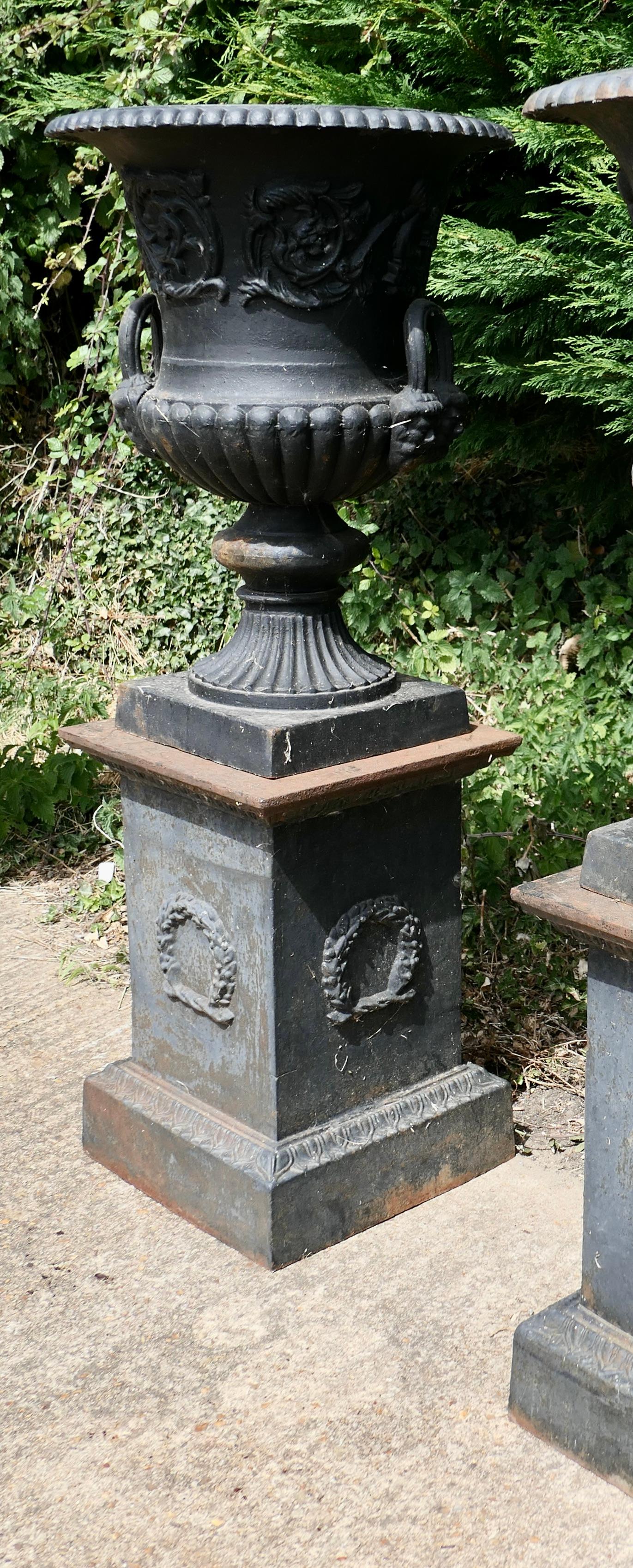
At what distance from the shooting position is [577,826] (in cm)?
388

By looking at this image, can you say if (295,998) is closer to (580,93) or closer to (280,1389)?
(280,1389)

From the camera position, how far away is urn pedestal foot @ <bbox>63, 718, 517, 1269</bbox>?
2.55 meters

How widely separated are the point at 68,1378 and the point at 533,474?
158 inches

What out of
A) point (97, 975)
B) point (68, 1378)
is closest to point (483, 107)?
point (97, 975)

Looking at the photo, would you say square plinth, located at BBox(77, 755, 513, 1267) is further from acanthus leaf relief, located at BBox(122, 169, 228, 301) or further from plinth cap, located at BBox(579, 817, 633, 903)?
acanthus leaf relief, located at BBox(122, 169, 228, 301)

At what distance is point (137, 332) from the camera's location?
104 inches

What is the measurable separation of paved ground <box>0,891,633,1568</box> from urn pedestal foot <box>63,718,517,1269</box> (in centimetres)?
9

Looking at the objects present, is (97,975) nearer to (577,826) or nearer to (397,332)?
(577,826)

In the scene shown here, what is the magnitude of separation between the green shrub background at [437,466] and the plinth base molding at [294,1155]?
1.81 feet

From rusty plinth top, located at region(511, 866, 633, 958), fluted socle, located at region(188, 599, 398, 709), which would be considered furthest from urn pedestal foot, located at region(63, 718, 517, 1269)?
rusty plinth top, located at region(511, 866, 633, 958)

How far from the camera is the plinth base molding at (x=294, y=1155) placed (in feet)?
8.52

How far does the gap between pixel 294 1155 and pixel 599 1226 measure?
26.4 inches

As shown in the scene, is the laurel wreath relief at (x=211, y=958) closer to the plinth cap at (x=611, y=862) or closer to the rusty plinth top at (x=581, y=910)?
the rusty plinth top at (x=581, y=910)

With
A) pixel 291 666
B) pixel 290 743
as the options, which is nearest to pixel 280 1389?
pixel 290 743
